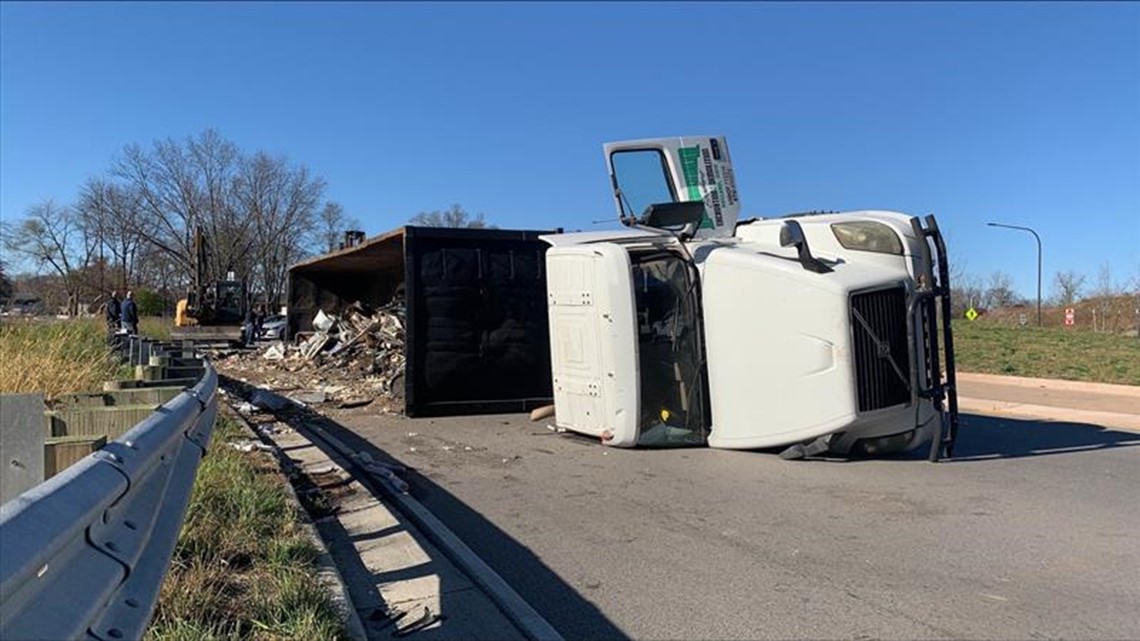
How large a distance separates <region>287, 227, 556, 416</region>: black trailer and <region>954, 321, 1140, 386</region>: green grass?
12.1 m

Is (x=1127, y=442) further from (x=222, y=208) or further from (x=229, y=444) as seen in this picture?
(x=222, y=208)

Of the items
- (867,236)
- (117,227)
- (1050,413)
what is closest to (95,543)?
(867,236)

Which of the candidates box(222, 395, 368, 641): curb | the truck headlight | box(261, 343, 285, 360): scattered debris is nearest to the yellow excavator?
box(261, 343, 285, 360): scattered debris

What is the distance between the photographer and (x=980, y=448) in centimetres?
907

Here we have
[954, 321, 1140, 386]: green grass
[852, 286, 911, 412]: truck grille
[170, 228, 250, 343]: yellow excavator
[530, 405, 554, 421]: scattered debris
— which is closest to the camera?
[852, 286, 911, 412]: truck grille

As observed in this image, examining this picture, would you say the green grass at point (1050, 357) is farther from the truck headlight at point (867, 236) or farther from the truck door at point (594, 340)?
the truck door at point (594, 340)

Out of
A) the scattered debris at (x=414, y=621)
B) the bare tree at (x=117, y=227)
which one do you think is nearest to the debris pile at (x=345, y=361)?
the scattered debris at (x=414, y=621)

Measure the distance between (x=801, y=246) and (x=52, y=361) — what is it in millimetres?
7938

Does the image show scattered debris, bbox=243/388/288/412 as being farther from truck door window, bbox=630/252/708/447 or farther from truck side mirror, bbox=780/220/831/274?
truck side mirror, bbox=780/220/831/274

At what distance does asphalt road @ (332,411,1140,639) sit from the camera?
13.4 feet

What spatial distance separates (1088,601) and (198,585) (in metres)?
4.46

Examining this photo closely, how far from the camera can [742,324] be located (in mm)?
7898

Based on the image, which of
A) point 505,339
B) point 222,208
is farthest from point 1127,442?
point 222,208

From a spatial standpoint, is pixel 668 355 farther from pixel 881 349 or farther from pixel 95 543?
pixel 95 543
